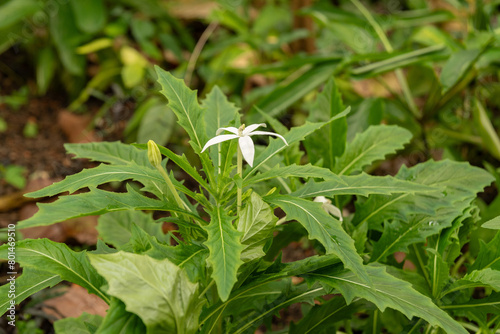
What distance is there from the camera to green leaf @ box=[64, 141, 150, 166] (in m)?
1.18

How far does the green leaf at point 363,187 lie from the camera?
39.2 inches

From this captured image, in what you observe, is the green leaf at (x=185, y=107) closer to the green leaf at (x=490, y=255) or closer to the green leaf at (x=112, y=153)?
the green leaf at (x=112, y=153)

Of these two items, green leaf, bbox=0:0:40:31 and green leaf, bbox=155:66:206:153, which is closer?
green leaf, bbox=155:66:206:153

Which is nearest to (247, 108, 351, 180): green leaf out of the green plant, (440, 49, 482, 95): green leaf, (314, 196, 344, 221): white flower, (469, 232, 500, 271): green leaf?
the green plant

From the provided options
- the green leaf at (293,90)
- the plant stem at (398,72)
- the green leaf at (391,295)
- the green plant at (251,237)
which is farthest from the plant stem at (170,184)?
the plant stem at (398,72)

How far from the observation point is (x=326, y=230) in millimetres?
914

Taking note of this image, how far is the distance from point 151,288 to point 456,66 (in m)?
1.49

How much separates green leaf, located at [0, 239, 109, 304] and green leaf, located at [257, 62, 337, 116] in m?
1.24

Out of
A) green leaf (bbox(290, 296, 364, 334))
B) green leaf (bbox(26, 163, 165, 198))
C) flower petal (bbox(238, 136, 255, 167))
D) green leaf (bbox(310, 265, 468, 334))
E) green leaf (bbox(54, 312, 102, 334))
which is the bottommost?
green leaf (bbox(290, 296, 364, 334))

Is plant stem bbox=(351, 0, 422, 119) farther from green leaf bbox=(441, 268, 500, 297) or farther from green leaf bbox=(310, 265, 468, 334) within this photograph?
green leaf bbox=(310, 265, 468, 334)

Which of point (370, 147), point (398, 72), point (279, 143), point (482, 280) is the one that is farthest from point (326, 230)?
point (398, 72)

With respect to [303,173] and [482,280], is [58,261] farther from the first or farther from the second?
[482,280]

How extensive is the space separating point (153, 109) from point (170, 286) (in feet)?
6.01

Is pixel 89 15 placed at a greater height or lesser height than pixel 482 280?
greater
